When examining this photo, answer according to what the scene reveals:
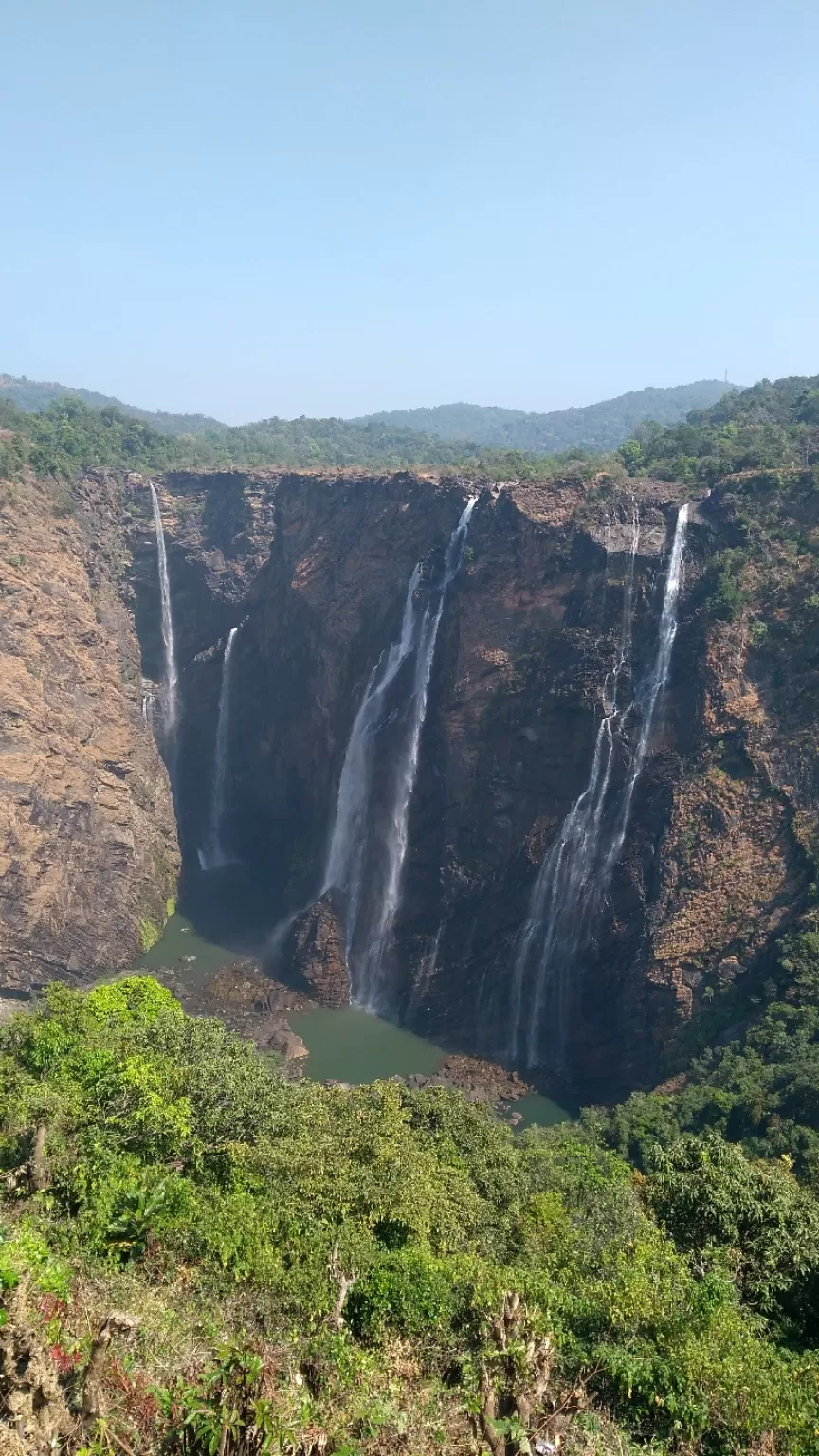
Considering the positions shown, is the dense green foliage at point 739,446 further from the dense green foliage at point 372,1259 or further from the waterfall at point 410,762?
the dense green foliage at point 372,1259

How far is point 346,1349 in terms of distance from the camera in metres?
7.83

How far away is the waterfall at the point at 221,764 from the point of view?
41.0 metres

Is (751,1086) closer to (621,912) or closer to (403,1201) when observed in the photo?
Answer: (621,912)

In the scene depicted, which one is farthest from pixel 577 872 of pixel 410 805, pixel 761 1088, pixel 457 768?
pixel 761 1088

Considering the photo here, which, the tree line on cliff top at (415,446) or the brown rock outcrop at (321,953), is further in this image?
the tree line on cliff top at (415,446)

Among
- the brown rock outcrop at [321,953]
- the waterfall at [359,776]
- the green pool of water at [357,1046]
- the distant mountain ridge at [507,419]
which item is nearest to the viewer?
the green pool of water at [357,1046]

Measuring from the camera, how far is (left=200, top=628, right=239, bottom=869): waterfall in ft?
134

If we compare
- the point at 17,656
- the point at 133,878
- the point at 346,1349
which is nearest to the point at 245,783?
the point at 133,878

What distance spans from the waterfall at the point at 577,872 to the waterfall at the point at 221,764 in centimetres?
1751

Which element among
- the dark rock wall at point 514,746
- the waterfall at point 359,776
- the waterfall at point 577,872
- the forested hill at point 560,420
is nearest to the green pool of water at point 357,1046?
the dark rock wall at point 514,746

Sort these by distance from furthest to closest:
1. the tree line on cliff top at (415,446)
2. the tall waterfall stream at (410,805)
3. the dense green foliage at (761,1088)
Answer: the tree line on cliff top at (415,446) → the tall waterfall stream at (410,805) → the dense green foliage at (761,1088)

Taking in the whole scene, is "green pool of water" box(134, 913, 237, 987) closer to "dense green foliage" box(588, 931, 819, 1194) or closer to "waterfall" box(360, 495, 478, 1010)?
"waterfall" box(360, 495, 478, 1010)

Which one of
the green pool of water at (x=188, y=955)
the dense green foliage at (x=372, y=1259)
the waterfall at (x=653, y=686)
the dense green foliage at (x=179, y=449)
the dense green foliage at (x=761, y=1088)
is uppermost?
the dense green foliage at (x=179, y=449)

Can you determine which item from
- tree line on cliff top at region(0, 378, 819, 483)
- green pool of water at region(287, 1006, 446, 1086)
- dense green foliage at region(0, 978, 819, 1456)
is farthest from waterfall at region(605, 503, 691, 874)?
dense green foliage at region(0, 978, 819, 1456)
